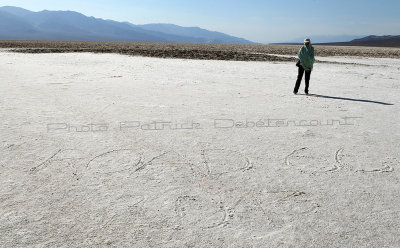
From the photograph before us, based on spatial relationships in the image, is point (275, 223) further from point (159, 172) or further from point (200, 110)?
point (200, 110)

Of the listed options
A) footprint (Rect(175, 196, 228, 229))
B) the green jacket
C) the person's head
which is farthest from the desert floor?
the person's head

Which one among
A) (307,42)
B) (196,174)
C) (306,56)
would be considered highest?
(307,42)

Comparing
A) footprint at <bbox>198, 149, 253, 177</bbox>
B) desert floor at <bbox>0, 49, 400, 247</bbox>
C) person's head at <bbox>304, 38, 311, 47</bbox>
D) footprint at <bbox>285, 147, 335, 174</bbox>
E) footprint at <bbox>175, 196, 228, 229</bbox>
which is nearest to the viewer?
desert floor at <bbox>0, 49, 400, 247</bbox>

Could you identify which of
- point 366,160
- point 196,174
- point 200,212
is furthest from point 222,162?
→ point 366,160

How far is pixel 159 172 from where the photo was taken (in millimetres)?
4141

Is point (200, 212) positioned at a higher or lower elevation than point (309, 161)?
lower

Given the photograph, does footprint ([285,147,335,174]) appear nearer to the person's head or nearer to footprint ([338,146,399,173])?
footprint ([338,146,399,173])

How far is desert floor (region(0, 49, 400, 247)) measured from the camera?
2.92 m

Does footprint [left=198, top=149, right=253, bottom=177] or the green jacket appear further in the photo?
the green jacket

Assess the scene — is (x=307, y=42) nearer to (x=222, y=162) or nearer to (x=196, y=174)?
A: (x=222, y=162)

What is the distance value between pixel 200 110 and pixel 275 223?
466 cm

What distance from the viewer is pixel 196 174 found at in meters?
4.12

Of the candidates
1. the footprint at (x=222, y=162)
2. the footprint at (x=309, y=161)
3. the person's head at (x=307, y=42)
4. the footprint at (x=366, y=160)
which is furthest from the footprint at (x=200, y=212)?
the person's head at (x=307, y=42)

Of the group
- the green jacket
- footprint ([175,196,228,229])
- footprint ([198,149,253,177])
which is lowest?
footprint ([175,196,228,229])
